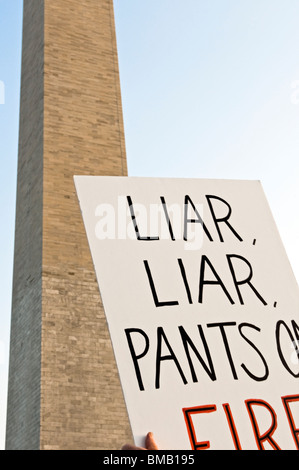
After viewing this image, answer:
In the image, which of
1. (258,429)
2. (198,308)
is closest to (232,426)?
(258,429)

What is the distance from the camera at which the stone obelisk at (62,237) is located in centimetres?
1169

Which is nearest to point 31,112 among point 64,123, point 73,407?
point 64,123

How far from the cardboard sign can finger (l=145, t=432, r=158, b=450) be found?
0.10ft

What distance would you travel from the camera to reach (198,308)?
9.85 feet

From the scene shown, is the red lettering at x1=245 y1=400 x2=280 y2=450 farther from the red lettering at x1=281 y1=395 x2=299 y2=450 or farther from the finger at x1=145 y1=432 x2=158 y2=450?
the finger at x1=145 y1=432 x2=158 y2=450

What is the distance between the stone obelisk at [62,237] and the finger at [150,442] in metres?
9.15

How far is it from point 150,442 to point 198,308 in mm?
705

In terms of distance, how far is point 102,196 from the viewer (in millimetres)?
3254

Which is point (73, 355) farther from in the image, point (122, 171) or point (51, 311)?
point (122, 171)

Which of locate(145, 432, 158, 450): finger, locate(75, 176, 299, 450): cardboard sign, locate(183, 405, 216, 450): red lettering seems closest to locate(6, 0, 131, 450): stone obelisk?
locate(75, 176, 299, 450): cardboard sign

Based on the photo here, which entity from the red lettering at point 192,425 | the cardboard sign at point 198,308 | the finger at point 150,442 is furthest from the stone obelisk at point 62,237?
the finger at point 150,442

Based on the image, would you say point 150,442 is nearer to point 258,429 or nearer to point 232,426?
point 232,426

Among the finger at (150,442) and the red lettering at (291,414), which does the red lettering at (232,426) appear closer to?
the red lettering at (291,414)
